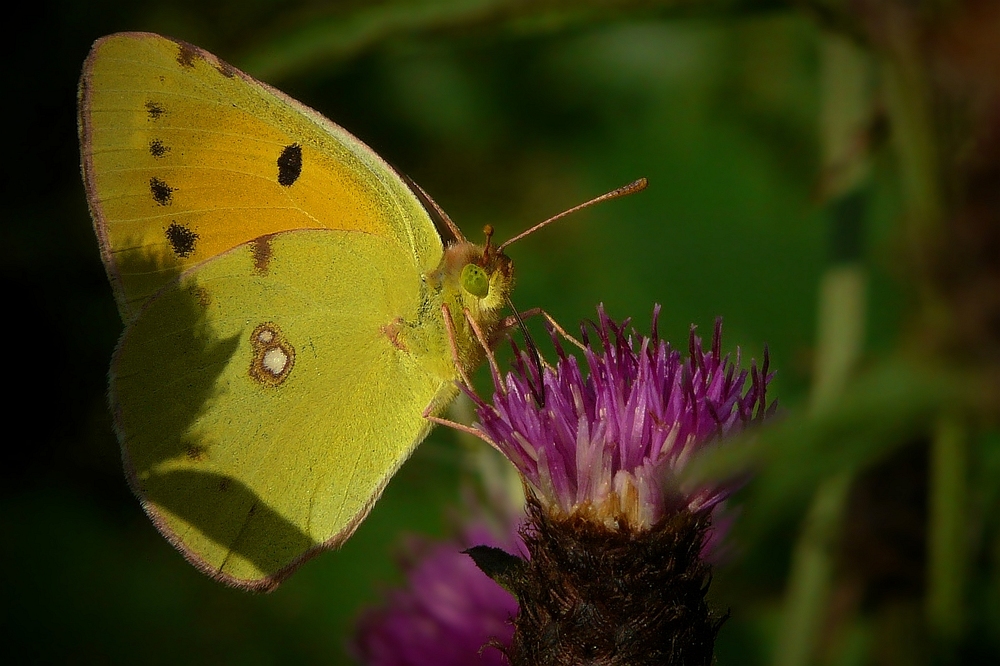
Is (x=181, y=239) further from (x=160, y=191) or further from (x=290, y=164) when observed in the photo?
(x=290, y=164)

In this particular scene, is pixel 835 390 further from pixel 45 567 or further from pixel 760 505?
pixel 45 567

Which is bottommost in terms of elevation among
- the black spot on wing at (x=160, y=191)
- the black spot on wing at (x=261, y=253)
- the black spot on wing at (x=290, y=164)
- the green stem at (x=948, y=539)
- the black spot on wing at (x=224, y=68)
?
the green stem at (x=948, y=539)

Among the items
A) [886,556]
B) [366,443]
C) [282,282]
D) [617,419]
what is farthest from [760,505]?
[886,556]

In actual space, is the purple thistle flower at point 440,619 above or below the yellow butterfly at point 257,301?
below

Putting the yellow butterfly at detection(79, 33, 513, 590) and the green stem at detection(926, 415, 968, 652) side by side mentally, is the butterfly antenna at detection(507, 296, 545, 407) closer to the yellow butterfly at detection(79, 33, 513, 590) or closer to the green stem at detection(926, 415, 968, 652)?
the yellow butterfly at detection(79, 33, 513, 590)

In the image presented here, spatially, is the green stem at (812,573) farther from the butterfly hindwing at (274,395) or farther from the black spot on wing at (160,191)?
the black spot on wing at (160,191)

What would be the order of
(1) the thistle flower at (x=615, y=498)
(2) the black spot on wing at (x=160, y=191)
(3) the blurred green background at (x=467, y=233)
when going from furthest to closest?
(3) the blurred green background at (x=467, y=233)
(2) the black spot on wing at (x=160, y=191)
(1) the thistle flower at (x=615, y=498)

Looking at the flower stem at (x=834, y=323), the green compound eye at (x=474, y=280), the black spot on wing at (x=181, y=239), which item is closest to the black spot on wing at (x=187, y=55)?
the black spot on wing at (x=181, y=239)

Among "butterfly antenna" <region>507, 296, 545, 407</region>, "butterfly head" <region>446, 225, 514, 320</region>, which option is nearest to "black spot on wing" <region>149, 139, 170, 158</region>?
"butterfly head" <region>446, 225, 514, 320</region>
